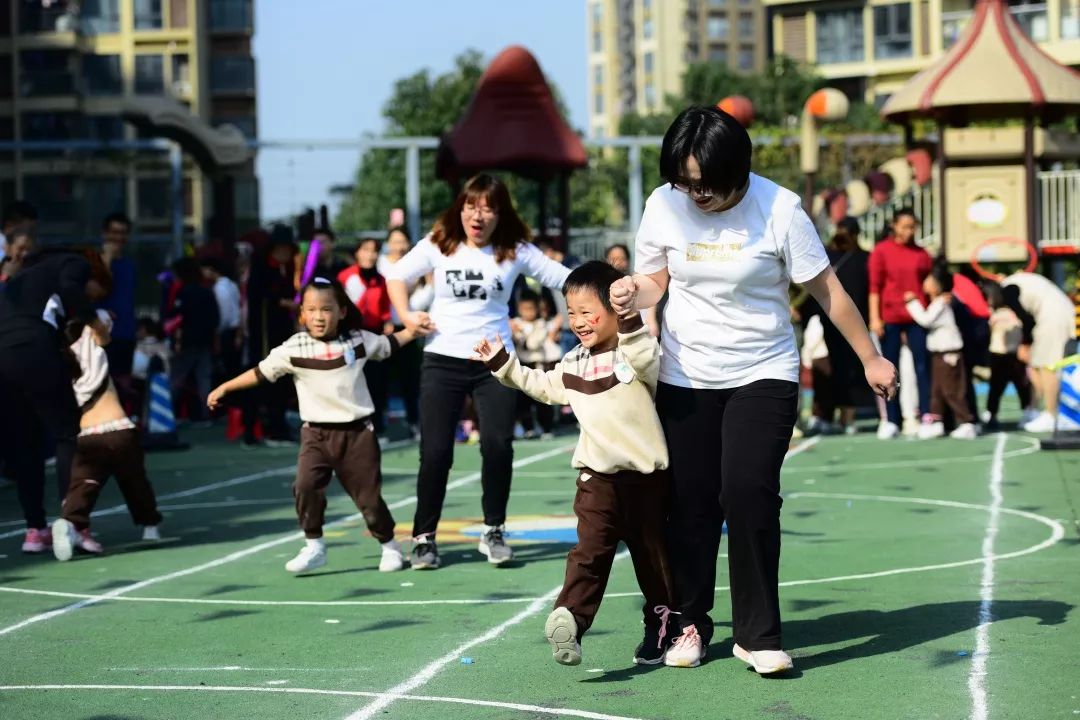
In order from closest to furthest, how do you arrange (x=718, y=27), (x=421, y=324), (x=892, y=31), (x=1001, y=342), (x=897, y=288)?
(x=421, y=324) → (x=897, y=288) → (x=1001, y=342) → (x=892, y=31) → (x=718, y=27)

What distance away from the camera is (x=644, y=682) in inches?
267

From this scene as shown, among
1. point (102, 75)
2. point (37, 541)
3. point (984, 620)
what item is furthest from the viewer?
point (102, 75)

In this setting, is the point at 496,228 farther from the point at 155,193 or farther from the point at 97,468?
the point at 155,193

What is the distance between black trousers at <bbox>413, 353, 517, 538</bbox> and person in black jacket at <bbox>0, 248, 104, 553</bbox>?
7.17 ft

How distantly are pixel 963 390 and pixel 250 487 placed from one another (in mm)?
6687

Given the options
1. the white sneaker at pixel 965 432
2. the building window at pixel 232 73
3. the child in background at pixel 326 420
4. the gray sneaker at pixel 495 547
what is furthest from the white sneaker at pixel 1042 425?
the building window at pixel 232 73

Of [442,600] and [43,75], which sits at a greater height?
[43,75]

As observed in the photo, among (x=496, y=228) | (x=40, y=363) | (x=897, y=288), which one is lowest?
(x=40, y=363)

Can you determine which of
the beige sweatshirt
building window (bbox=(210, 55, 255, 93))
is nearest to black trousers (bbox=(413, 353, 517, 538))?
the beige sweatshirt

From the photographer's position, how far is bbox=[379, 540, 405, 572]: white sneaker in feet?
32.2

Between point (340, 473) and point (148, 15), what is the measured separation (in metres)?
71.3

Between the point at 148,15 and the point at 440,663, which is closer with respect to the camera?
the point at 440,663

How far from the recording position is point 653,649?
7074 mm

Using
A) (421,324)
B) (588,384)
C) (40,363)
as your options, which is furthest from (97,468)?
(588,384)
